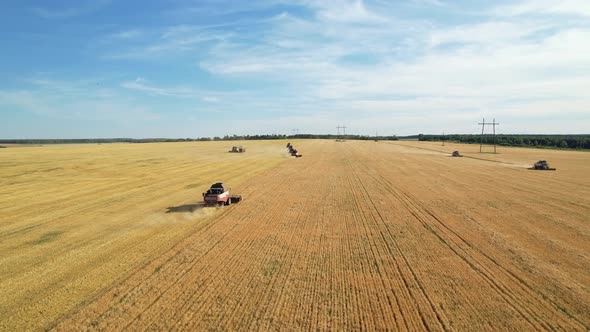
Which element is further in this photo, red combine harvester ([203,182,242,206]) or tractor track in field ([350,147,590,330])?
red combine harvester ([203,182,242,206])

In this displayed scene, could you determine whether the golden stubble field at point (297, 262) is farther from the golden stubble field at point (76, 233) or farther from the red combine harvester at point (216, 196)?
the red combine harvester at point (216, 196)

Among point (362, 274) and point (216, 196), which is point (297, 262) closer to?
point (362, 274)

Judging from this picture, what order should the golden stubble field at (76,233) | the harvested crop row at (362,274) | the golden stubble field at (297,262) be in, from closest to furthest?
the harvested crop row at (362,274) < the golden stubble field at (297,262) < the golden stubble field at (76,233)

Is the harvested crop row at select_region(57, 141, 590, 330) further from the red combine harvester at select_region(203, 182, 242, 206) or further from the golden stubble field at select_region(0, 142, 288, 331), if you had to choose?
the golden stubble field at select_region(0, 142, 288, 331)

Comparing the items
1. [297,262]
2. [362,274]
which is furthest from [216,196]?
[362,274]

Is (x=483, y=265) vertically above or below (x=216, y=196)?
below

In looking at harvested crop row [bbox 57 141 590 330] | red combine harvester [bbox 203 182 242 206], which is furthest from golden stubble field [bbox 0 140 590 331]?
red combine harvester [bbox 203 182 242 206]

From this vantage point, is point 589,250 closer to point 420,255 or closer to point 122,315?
point 420,255

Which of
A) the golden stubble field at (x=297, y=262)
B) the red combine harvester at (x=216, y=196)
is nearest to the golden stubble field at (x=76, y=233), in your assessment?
the golden stubble field at (x=297, y=262)

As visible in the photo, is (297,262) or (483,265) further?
(297,262)
